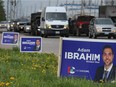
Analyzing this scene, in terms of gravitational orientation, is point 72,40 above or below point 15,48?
above

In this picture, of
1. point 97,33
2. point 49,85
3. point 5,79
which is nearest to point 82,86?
point 49,85

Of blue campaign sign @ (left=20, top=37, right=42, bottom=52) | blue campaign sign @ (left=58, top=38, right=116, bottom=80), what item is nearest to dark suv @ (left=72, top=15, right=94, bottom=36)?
blue campaign sign @ (left=20, top=37, right=42, bottom=52)

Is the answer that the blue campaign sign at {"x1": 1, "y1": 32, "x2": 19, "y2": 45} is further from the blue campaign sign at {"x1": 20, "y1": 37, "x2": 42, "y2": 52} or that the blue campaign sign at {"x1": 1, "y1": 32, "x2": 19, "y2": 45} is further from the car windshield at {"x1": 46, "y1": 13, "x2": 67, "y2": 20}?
the car windshield at {"x1": 46, "y1": 13, "x2": 67, "y2": 20}

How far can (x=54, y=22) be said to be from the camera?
35875mm

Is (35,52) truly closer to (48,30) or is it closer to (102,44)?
(102,44)

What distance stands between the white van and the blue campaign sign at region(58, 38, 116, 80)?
2704cm

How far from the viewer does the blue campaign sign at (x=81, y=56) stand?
840cm

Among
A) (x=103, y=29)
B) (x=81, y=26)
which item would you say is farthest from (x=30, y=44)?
(x=81, y=26)

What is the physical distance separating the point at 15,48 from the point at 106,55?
9.96 meters

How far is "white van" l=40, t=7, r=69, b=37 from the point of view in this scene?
117ft

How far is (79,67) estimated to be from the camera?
8492mm

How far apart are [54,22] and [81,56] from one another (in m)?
27.5

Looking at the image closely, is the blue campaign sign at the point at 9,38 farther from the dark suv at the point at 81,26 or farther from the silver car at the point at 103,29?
the dark suv at the point at 81,26

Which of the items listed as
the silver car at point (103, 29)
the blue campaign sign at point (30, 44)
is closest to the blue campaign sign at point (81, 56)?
the blue campaign sign at point (30, 44)
